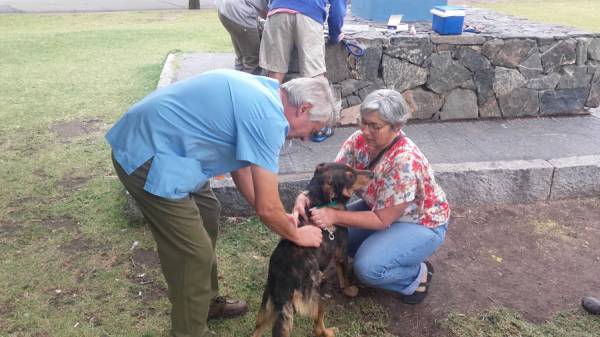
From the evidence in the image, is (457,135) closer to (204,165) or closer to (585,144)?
(585,144)

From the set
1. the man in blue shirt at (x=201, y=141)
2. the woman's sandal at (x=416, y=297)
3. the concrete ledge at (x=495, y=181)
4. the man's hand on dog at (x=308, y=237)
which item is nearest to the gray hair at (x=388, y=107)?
the man in blue shirt at (x=201, y=141)

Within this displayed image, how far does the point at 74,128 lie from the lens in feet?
20.9

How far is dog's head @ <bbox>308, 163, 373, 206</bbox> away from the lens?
9.82 feet

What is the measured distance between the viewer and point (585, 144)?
17.3 ft

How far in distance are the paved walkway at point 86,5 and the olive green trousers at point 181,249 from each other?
18407mm

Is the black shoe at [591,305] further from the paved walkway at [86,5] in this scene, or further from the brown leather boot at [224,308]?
the paved walkway at [86,5]

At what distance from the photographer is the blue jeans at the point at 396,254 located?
313 cm

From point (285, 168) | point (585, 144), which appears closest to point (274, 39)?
point (285, 168)

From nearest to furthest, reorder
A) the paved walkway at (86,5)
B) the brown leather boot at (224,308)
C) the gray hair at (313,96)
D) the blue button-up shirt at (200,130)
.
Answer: the blue button-up shirt at (200,130), the gray hair at (313,96), the brown leather boot at (224,308), the paved walkway at (86,5)

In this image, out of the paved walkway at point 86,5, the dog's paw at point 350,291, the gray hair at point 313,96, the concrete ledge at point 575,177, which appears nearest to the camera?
the gray hair at point 313,96

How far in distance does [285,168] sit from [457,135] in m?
2.13

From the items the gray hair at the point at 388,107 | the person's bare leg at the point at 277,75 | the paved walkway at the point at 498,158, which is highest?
the gray hair at the point at 388,107

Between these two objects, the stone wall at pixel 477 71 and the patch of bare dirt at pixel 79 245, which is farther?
the stone wall at pixel 477 71

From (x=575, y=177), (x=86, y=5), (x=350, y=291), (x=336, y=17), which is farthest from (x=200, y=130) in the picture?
(x=86, y=5)
